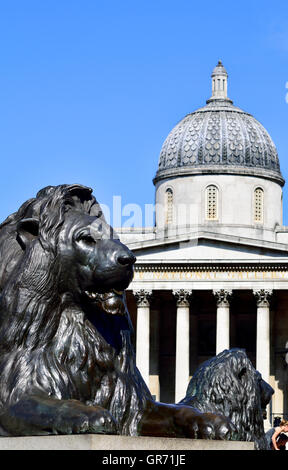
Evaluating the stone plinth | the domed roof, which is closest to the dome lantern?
the domed roof

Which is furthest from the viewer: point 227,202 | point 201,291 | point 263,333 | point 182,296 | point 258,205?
point 258,205

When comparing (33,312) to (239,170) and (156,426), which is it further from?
(239,170)

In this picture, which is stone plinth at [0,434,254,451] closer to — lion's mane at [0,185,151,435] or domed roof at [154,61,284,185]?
lion's mane at [0,185,151,435]

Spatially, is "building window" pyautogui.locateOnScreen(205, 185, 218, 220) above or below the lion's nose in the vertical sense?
above

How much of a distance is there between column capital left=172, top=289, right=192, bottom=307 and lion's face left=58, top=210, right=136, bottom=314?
5731 cm

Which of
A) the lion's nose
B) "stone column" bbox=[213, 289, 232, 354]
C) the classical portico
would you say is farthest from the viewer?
"stone column" bbox=[213, 289, 232, 354]

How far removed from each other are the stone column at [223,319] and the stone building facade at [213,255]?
5 centimetres

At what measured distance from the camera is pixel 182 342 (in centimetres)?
6250

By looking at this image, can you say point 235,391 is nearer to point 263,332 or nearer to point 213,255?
point 263,332

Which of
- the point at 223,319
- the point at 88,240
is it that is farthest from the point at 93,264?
the point at 223,319

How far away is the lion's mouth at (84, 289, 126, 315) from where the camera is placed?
5516 millimetres

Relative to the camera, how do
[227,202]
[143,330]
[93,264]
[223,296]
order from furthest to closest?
[227,202]
[143,330]
[223,296]
[93,264]

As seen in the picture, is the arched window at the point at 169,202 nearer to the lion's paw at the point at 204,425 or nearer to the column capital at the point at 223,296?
the column capital at the point at 223,296

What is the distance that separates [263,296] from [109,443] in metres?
58.0
